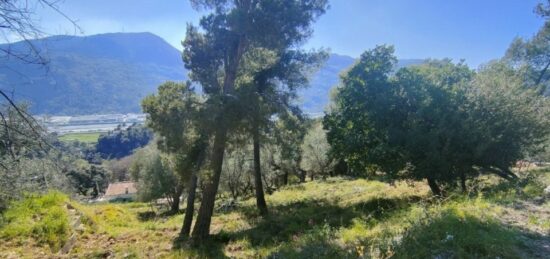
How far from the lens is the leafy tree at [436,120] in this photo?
510 inches

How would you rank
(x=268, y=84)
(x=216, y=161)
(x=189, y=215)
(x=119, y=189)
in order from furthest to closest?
1. (x=119, y=189)
2. (x=268, y=84)
3. (x=189, y=215)
4. (x=216, y=161)

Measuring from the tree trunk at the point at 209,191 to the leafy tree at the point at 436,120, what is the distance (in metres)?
6.75

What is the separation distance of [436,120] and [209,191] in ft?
29.6

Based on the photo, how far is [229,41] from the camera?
1230 cm

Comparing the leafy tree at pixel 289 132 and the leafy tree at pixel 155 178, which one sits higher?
the leafy tree at pixel 289 132

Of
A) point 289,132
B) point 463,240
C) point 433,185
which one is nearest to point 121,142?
point 289,132

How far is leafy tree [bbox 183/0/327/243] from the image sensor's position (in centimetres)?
1095

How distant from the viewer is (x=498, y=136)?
12.4 metres

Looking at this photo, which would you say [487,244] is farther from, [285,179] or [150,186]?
[285,179]

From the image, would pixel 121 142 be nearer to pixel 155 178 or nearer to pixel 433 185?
pixel 155 178

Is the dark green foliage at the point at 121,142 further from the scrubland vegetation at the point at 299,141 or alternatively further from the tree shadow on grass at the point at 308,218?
the scrubland vegetation at the point at 299,141

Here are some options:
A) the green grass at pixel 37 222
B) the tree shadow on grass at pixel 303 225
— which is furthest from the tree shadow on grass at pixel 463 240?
the green grass at pixel 37 222

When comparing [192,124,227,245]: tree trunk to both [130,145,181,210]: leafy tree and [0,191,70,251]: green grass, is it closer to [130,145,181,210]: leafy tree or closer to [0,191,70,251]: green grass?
[0,191,70,251]: green grass

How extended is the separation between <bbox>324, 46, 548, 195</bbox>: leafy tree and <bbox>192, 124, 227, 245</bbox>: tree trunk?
22.2 feet
